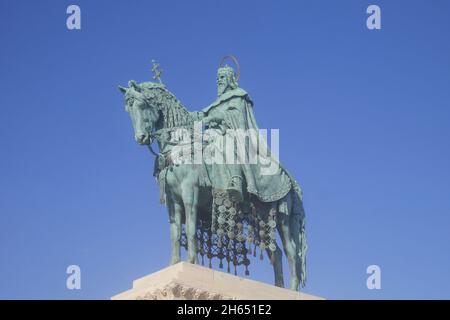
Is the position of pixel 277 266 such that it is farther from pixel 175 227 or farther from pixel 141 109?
pixel 141 109

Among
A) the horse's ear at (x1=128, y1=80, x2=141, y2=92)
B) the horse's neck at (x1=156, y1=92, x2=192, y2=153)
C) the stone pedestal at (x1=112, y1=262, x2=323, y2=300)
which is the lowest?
the stone pedestal at (x1=112, y1=262, x2=323, y2=300)

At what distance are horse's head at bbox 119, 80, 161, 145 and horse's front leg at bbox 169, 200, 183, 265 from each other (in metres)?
1.75

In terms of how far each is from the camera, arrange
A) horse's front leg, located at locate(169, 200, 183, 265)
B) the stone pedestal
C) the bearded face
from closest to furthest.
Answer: the stone pedestal, horse's front leg, located at locate(169, 200, 183, 265), the bearded face

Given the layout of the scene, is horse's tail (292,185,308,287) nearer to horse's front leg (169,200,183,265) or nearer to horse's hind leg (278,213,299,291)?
horse's hind leg (278,213,299,291)

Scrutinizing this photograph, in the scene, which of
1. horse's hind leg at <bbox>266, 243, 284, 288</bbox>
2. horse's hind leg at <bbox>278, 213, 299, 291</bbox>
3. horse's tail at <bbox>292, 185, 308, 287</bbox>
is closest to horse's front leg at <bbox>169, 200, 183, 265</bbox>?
horse's hind leg at <bbox>266, 243, 284, 288</bbox>

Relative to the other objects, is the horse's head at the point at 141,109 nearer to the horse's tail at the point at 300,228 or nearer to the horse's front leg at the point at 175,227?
the horse's front leg at the point at 175,227

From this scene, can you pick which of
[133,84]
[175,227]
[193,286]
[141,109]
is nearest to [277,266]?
[175,227]

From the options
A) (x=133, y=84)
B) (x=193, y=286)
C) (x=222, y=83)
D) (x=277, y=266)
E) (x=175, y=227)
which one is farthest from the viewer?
(x=222, y=83)

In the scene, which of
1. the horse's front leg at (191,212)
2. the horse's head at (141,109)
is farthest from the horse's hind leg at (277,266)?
the horse's head at (141,109)

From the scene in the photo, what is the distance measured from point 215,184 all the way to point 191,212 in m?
1.02

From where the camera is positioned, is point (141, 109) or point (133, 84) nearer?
point (141, 109)

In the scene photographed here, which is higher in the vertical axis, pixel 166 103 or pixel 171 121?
Result: pixel 166 103

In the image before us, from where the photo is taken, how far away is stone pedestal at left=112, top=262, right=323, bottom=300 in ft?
112

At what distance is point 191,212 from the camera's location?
36.1 metres
